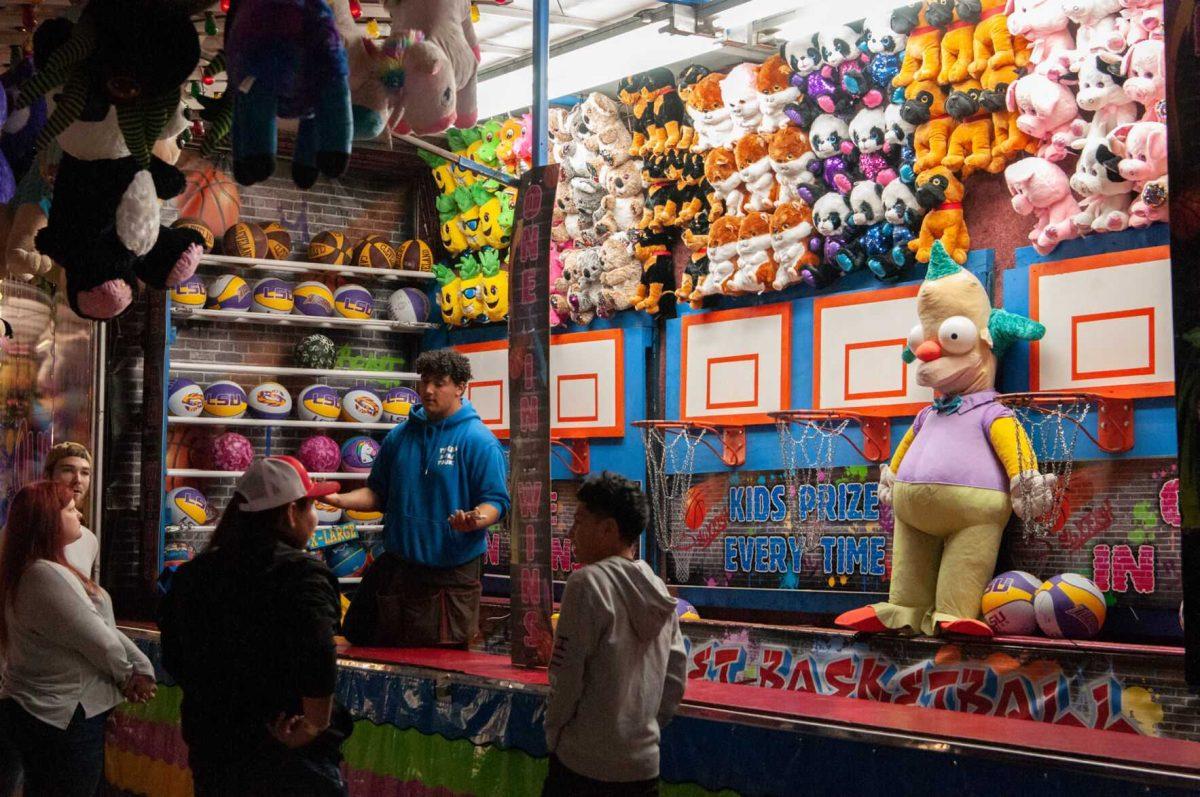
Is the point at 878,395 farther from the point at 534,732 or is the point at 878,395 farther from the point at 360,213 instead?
the point at 360,213

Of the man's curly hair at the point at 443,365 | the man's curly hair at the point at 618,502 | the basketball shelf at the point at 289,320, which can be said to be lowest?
the man's curly hair at the point at 618,502

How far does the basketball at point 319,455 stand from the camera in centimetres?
932

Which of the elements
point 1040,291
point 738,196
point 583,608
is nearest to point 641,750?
point 583,608

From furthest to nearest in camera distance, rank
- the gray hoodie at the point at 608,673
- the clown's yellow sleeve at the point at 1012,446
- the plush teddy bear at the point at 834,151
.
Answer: the plush teddy bear at the point at 834,151, the clown's yellow sleeve at the point at 1012,446, the gray hoodie at the point at 608,673

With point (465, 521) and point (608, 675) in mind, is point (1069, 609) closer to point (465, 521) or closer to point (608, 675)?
point (465, 521)

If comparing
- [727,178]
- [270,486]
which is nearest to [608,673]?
[270,486]

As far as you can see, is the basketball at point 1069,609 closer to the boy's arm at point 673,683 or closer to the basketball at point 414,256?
the boy's arm at point 673,683

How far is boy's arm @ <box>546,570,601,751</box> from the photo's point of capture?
2.97 meters

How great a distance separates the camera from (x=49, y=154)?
412cm

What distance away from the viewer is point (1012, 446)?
642 centimetres

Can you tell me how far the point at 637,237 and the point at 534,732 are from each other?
508 cm

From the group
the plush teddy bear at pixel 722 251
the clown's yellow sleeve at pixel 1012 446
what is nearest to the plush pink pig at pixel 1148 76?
the clown's yellow sleeve at pixel 1012 446

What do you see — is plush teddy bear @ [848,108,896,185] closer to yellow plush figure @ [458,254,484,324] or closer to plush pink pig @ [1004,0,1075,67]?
plush pink pig @ [1004,0,1075,67]

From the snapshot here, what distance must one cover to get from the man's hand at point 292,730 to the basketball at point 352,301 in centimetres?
711
